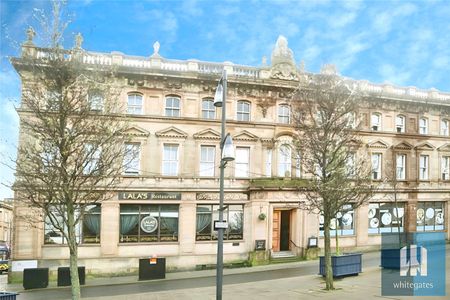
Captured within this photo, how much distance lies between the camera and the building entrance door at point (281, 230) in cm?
2616

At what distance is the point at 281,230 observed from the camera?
87.6ft

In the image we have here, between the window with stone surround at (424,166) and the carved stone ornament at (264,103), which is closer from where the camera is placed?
the carved stone ornament at (264,103)

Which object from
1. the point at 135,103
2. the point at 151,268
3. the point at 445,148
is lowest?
the point at 151,268

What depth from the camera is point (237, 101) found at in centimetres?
2583

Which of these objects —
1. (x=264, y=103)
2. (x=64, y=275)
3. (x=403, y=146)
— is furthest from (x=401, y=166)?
(x=64, y=275)

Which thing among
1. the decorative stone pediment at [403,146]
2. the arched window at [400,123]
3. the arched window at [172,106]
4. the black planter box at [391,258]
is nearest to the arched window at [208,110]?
the arched window at [172,106]

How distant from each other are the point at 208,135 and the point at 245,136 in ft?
8.48

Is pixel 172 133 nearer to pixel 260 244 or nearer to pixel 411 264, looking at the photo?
pixel 260 244

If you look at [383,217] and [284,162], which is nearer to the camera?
[284,162]

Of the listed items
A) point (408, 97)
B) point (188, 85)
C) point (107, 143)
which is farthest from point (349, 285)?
point (408, 97)

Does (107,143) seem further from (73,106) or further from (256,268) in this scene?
(256,268)

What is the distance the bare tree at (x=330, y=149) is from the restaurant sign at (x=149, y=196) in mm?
9916

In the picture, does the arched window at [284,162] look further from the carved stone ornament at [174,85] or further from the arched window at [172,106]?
the carved stone ornament at [174,85]

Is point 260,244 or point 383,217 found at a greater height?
point 383,217
